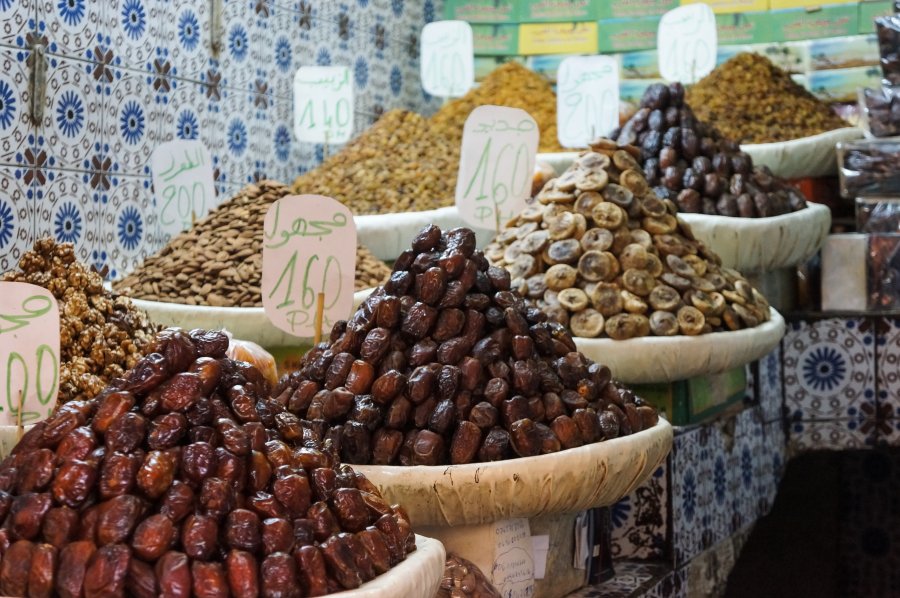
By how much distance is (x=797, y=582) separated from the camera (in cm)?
287

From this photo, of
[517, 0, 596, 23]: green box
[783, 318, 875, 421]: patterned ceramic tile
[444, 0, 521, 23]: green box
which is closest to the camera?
[783, 318, 875, 421]: patterned ceramic tile

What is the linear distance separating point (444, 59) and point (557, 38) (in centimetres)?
86

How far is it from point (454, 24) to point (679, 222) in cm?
176

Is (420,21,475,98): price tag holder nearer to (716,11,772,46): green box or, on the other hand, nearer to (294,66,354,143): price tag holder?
(294,66,354,143): price tag holder

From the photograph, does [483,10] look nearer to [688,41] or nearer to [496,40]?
[496,40]

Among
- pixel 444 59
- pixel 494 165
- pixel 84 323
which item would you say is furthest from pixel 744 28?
pixel 84 323

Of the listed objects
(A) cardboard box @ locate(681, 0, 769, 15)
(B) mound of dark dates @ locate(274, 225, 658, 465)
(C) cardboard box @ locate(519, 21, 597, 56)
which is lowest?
(B) mound of dark dates @ locate(274, 225, 658, 465)

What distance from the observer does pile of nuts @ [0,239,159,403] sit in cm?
155

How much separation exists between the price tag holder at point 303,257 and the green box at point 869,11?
2941 mm

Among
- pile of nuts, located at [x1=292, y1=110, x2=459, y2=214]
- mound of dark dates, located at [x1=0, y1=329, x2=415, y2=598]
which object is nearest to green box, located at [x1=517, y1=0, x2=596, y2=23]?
pile of nuts, located at [x1=292, y1=110, x2=459, y2=214]

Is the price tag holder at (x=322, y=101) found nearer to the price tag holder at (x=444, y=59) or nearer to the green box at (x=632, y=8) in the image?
the price tag holder at (x=444, y=59)

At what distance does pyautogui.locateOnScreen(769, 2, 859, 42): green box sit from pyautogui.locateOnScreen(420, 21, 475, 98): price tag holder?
1.19 m

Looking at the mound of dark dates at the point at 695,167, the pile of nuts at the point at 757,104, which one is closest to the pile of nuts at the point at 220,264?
the mound of dark dates at the point at 695,167

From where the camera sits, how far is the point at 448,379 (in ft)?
4.46
